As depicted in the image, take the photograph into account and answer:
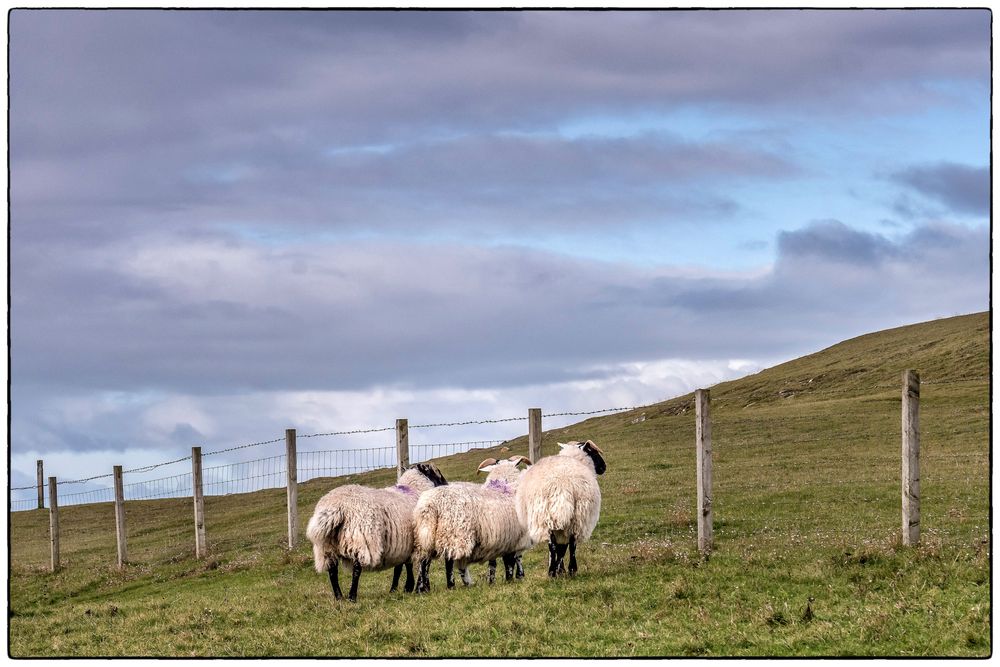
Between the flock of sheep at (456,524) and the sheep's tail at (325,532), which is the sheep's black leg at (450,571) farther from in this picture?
the sheep's tail at (325,532)

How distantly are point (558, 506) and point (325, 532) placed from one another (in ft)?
12.5

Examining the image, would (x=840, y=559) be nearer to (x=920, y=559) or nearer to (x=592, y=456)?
(x=920, y=559)

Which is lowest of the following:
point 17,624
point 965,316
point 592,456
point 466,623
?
point 17,624

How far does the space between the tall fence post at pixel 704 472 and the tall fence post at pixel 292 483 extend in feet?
40.1

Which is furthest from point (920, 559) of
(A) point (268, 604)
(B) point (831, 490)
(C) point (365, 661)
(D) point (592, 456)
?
(B) point (831, 490)

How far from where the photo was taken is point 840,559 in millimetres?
16141

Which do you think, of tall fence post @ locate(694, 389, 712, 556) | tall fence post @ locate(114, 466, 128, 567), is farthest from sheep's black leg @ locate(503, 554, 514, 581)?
tall fence post @ locate(114, 466, 128, 567)

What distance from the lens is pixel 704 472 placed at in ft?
60.6

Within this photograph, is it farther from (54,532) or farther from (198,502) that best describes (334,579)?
(54,532)

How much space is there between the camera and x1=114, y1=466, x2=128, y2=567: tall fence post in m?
31.4

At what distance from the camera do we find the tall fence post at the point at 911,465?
17125 mm

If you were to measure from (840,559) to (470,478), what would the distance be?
27211mm

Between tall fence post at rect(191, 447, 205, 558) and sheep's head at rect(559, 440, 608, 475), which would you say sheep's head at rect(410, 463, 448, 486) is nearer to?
sheep's head at rect(559, 440, 608, 475)

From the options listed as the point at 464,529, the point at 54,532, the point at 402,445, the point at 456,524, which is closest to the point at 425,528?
the point at 456,524
